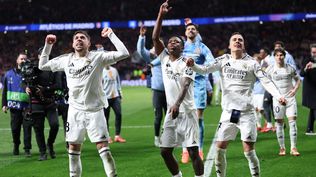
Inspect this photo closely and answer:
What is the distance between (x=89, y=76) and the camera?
8.90 metres

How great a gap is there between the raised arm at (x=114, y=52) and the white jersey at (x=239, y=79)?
1.19m

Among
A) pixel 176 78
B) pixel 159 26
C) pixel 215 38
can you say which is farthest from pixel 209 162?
pixel 215 38

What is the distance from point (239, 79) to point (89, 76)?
84.1 inches

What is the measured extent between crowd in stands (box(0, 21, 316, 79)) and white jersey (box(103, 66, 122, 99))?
35.8 meters

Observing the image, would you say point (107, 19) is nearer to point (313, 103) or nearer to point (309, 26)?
point (309, 26)

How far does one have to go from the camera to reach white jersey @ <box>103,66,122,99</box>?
15.3 metres

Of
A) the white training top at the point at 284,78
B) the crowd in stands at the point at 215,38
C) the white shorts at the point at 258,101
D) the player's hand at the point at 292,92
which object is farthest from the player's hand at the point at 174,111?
the crowd in stands at the point at 215,38

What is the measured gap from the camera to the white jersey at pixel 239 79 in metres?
9.14

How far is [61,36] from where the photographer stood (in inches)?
2354

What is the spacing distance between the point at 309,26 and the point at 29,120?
4699cm

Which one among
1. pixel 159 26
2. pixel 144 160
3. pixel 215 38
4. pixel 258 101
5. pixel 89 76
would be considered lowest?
pixel 144 160

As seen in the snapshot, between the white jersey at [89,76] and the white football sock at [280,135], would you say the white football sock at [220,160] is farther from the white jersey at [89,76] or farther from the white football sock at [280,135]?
the white football sock at [280,135]

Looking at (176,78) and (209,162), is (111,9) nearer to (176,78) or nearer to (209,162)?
(209,162)

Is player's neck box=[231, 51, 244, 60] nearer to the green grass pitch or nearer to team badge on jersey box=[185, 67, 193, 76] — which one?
team badge on jersey box=[185, 67, 193, 76]
